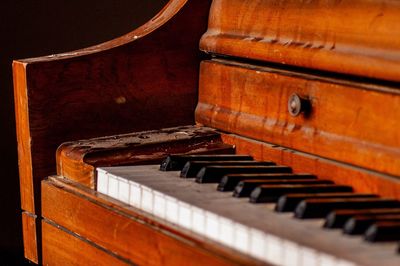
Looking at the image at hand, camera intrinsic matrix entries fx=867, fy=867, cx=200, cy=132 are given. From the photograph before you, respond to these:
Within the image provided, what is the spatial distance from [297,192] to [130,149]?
21.6 inches

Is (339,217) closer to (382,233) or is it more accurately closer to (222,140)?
(382,233)

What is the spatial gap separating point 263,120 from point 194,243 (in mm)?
589

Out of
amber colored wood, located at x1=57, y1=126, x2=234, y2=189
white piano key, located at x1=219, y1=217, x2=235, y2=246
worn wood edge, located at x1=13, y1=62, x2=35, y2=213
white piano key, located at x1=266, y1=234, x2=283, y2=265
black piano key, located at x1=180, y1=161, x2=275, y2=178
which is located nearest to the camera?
white piano key, located at x1=266, y1=234, x2=283, y2=265

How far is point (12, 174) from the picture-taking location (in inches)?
133

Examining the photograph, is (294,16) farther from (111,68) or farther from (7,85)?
(7,85)

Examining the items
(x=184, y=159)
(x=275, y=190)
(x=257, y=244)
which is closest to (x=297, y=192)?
(x=275, y=190)

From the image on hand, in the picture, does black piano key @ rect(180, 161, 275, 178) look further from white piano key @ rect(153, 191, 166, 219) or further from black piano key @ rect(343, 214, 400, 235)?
black piano key @ rect(343, 214, 400, 235)

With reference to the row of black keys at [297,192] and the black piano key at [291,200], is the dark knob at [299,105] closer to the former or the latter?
the row of black keys at [297,192]

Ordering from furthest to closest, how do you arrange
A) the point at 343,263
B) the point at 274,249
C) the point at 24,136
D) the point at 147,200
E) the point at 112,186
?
1. the point at 24,136
2. the point at 112,186
3. the point at 147,200
4. the point at 274,249
5. the point at 343,263

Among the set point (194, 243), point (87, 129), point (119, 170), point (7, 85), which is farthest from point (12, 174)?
point (194, 243)

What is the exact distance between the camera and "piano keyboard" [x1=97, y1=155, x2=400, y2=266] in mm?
1388

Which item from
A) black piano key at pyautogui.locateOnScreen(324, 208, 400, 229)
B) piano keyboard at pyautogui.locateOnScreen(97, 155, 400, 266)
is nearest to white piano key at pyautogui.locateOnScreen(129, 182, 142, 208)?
piano keyboard at pyautogui.locateOnScreen(97, 155, 400, 266)

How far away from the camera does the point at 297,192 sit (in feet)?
5.53

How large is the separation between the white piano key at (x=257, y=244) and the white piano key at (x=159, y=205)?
0.94 feet
